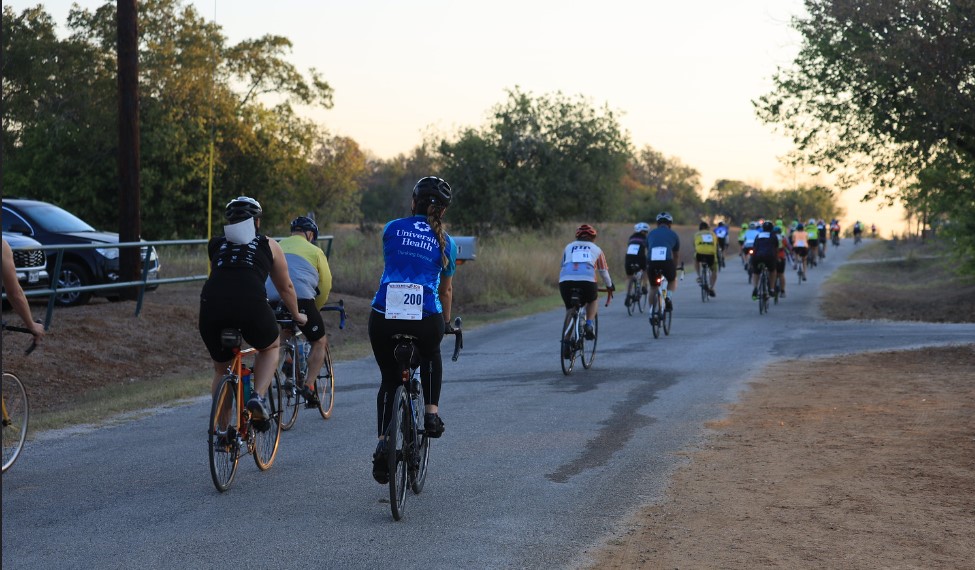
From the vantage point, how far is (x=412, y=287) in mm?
6504

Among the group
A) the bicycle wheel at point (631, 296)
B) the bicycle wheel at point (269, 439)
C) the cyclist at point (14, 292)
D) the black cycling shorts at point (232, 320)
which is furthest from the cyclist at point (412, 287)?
the bicycle wheel at point (631, 296)

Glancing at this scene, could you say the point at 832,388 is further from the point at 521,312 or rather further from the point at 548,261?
the point at 548,261

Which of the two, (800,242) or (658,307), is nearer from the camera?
(658,307)

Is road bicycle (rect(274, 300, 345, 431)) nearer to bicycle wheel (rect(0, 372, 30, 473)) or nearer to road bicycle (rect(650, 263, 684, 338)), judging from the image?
bicycle wheel (rect(0, 372, 30, 473))

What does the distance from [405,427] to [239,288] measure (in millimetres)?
1407

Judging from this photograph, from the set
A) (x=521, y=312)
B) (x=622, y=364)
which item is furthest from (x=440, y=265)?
(x=521, y=312)

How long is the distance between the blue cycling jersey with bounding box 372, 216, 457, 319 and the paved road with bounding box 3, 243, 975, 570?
1.20 meters

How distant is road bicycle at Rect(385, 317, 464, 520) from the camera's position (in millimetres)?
6309

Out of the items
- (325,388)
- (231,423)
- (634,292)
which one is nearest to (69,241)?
(634,292)

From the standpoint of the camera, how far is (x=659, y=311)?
18562 millimetres

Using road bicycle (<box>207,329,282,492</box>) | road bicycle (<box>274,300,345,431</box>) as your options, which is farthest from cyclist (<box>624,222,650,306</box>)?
road bicycle (<box>207,329,282,492</box>)

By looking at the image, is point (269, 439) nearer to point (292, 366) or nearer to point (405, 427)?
point (292, 366)

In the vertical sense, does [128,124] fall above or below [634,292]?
above

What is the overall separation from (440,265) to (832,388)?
7.16 m
